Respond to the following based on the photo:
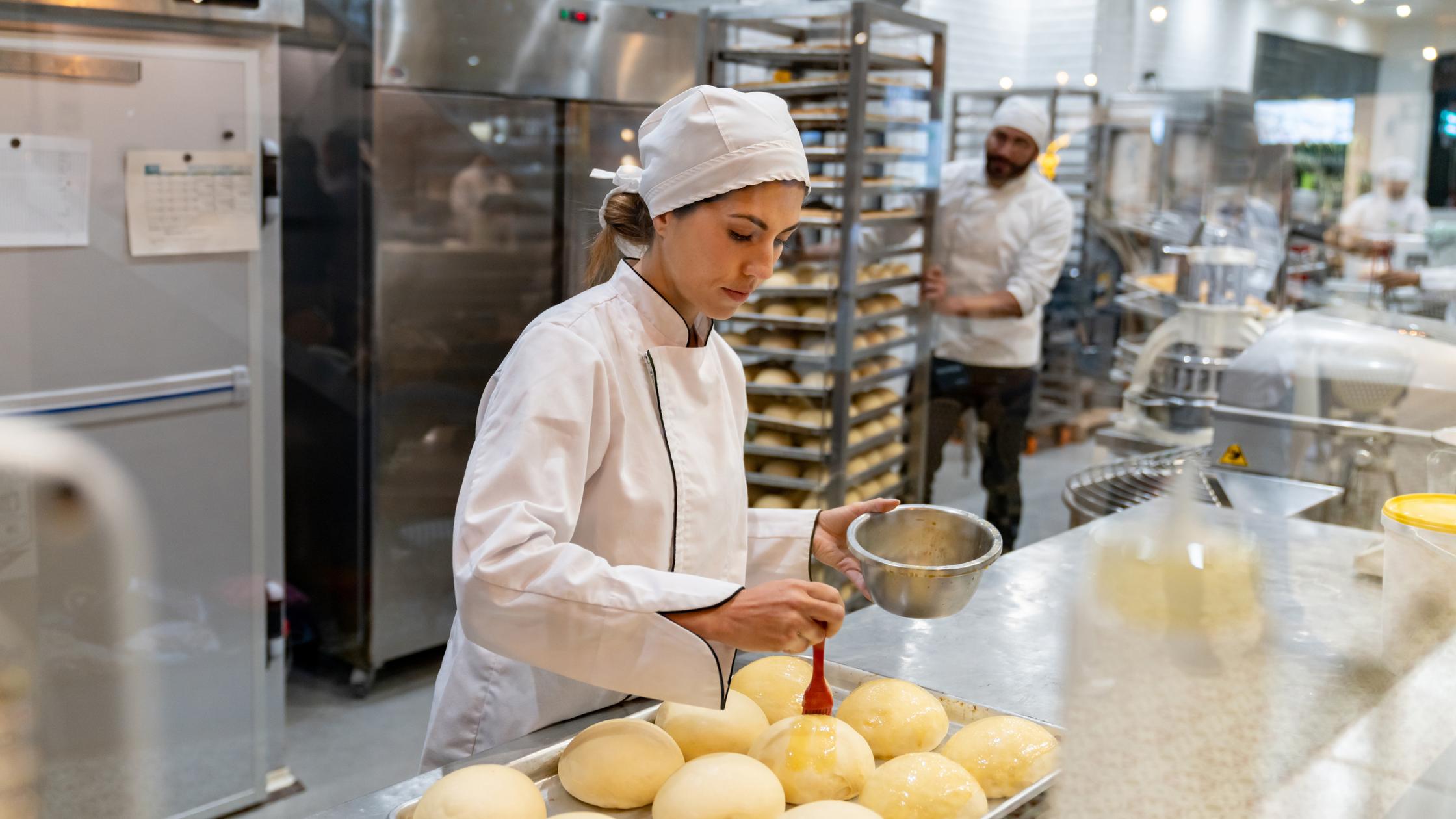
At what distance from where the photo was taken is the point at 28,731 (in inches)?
89.2

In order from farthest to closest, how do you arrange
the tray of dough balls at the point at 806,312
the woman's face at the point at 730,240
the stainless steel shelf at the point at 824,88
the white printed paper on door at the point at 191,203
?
the tray of dough balls at the point at 806,312, the stainless steel shelf at the point at 824,88, the white printed paper on door at the point at 191,203, the woman's face at the point at 730,240

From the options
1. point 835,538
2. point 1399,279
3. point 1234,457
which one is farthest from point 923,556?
point 1399,279

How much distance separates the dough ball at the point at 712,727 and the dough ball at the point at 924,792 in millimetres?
139

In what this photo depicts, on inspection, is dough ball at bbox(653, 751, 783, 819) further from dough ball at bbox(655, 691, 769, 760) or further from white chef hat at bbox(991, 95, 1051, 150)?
white chef hat at bbox(991, 95, 1051, 150)

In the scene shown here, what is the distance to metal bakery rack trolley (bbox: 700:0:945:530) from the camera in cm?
317

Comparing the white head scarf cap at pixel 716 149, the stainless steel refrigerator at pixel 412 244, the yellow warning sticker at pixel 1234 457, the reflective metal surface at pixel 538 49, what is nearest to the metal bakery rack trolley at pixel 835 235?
the reflective metal surface at pixel 538 49

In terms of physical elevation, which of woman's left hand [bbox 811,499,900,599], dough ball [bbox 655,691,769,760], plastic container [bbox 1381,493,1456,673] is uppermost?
plastic container [bbox 1381,493,1456,673]

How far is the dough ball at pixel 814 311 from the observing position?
3.25m

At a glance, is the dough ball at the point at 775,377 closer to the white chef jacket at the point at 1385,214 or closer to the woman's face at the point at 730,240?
the woman's face at the point at 730,240

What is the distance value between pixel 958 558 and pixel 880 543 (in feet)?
0.26

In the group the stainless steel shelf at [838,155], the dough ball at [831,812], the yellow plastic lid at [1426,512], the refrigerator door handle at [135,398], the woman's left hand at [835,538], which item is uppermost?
the stainless steel shelf at [838,155]

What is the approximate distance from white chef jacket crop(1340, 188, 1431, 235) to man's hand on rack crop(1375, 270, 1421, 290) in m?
0.18

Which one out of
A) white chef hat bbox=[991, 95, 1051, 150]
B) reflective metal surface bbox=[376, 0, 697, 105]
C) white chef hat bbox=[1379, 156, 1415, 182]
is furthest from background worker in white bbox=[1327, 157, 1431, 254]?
reflective metal surface bbox=[376, 0, 697, 105]

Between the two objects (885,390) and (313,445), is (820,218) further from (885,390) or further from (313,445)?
(313,445)
